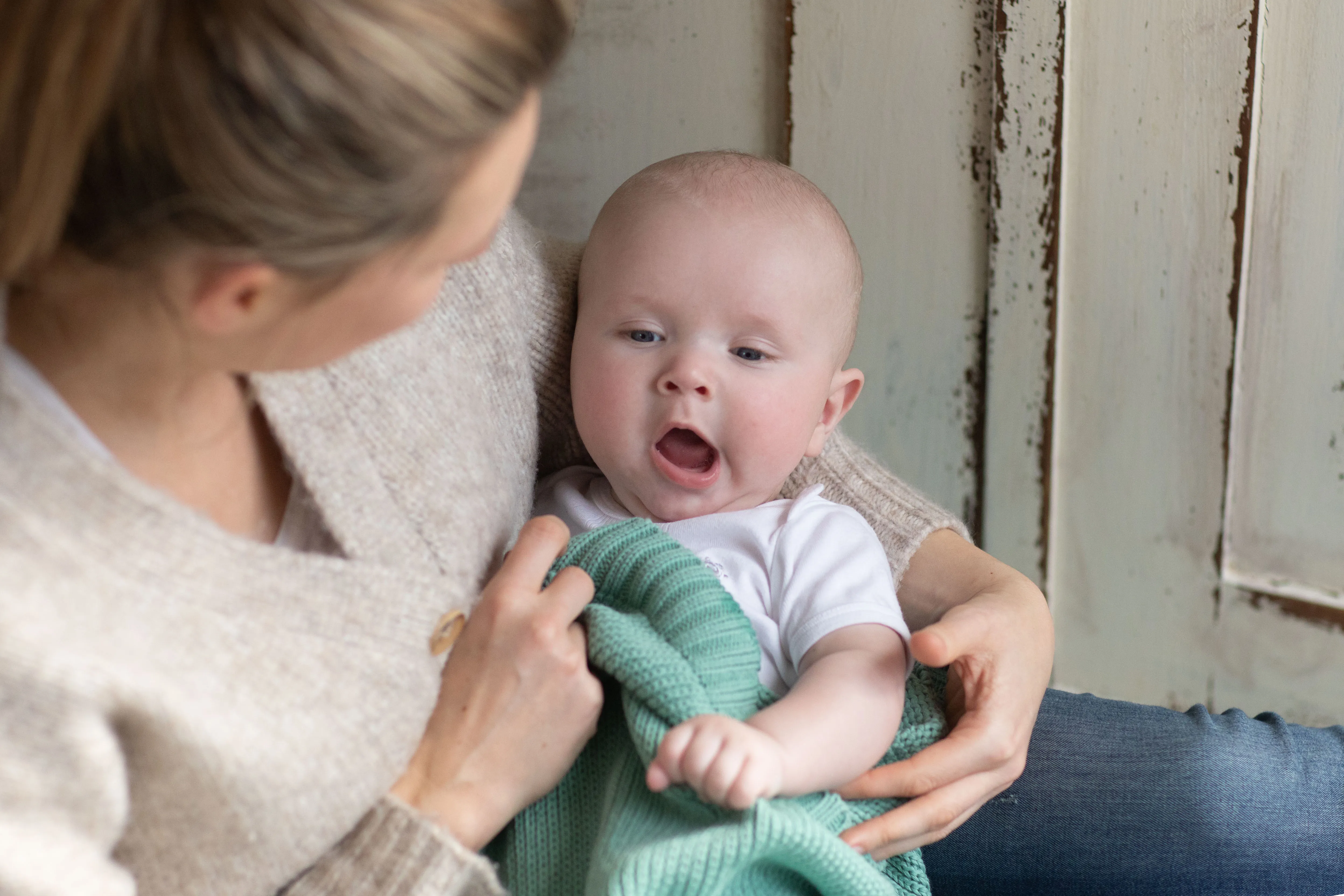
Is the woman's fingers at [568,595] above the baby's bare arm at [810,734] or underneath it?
above

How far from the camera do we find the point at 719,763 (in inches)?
29.6

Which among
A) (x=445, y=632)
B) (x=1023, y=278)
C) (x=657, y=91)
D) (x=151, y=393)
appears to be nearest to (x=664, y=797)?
(x=445, y=632)

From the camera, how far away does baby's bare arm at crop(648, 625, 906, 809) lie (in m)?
0.76

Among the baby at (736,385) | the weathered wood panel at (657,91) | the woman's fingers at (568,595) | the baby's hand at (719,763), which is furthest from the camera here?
the weathered wood panel at (657,91)

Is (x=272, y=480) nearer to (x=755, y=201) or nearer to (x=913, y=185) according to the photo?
(x=755, y=201)

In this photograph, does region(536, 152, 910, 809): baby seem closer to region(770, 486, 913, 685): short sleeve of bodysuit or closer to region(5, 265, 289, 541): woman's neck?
region(770, 486, 913, 685): short sleeve of bodysuit

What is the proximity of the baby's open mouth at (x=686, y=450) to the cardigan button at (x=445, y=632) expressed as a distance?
29 centimetres

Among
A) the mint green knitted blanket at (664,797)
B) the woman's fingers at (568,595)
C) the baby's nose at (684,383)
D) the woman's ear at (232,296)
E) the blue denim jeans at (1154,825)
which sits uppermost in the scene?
the woman's ear at (232,296)

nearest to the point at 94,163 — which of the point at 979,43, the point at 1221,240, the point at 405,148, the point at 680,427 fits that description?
the point at 405,148

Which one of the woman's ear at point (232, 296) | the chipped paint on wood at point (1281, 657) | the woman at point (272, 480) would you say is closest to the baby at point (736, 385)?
the woman at point (272, 480)

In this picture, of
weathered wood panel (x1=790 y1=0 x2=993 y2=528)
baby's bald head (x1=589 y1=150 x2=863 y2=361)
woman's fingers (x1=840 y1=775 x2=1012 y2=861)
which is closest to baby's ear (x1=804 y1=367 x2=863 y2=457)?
baby's bald head (x1=589 y1=150 x2=863 y2=361)

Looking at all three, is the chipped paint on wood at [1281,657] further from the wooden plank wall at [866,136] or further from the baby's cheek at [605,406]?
the baby's cheek at [605,406]

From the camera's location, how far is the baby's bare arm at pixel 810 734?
0.76 metres

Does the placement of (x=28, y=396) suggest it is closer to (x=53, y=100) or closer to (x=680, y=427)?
(x=53, y=100)
